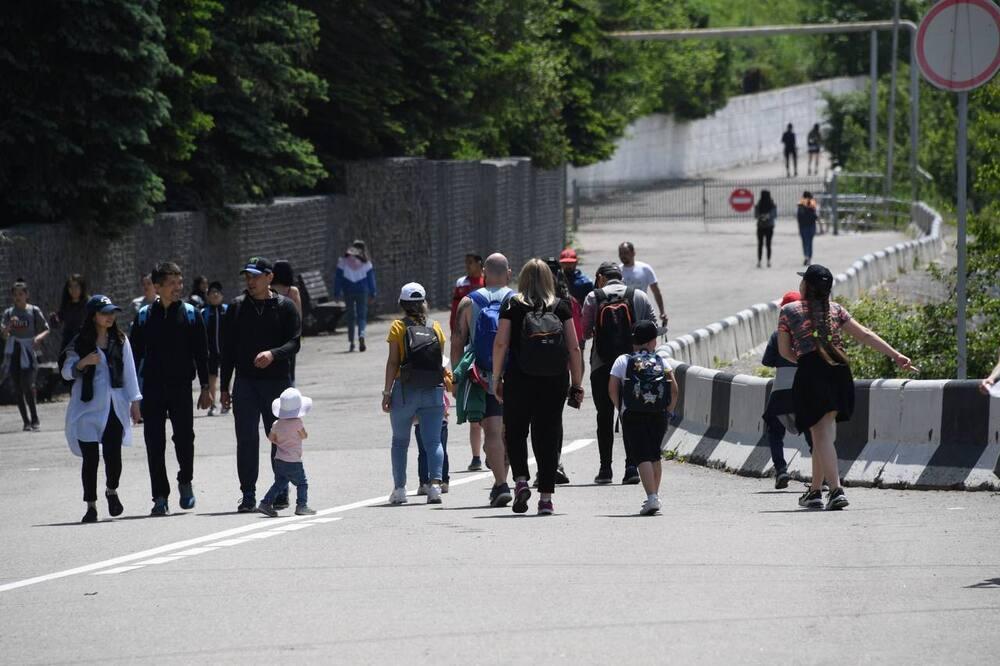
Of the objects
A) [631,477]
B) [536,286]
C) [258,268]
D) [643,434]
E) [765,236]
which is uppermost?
[258,268]

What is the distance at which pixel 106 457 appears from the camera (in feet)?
41.9

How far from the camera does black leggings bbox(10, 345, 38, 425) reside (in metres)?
19.4

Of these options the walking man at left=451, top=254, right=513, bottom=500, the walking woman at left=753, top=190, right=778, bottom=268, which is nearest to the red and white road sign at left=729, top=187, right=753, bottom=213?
the walking woman at left=753, top=190, right=778, bottom=268

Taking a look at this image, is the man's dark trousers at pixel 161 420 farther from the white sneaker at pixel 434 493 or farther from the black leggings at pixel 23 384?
the black leggings at pixel 23 384

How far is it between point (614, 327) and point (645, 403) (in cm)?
205

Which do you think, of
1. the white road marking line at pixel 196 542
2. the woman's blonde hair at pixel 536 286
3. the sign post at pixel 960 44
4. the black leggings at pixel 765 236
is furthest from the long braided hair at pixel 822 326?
the black leggings at pixel 765 236

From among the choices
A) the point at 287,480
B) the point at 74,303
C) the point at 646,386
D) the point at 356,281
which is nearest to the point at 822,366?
the point at 646,386

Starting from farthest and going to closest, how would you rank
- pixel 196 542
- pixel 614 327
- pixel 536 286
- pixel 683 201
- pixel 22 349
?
pixel 683 201
pixel 22 349
pixel 614 327
pixel 536 286
pixel 196 542

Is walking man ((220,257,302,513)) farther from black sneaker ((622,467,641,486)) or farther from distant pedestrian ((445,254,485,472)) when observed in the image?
black sneaker ((622,467,641,486))

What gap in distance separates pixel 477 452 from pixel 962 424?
13.6ft

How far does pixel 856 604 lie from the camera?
8258 millimetres

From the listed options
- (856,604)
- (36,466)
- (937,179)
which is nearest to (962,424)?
(856,604)

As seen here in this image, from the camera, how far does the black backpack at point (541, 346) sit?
11547mm

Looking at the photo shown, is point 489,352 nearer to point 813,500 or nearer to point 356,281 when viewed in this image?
point 813,500
